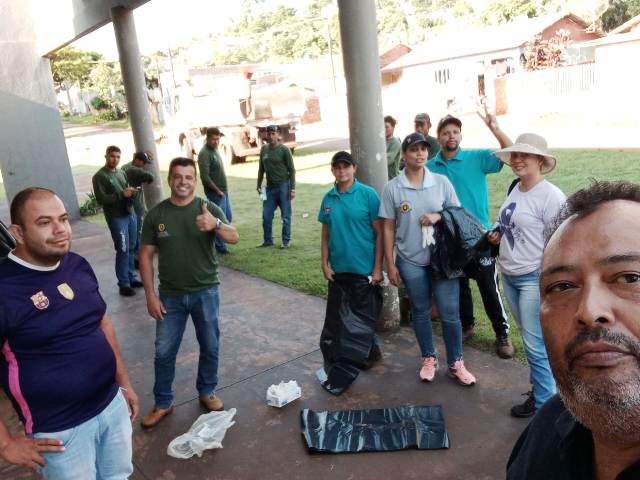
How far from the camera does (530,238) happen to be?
10.5 feet

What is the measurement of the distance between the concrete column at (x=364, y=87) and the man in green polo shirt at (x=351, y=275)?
26.7 inches

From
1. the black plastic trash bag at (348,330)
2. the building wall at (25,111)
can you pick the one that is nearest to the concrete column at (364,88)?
the black plastic trash bag at (348,330)

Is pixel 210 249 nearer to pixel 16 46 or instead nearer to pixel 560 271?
pixel 560 271

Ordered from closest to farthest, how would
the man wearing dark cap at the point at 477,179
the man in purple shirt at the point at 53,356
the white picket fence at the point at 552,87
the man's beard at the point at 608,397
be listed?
the man's beard at the point at 608,397
the man in purple shirt at the point at 53,356
the man wearing dark cap at the point at 477,179
the white picket fence at the point at 552,87

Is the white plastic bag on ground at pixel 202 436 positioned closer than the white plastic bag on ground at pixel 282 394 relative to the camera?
Yes

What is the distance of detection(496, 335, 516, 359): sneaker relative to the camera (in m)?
4.18

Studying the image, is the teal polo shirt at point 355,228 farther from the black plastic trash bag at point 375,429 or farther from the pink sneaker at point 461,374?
the black plastic trash bag at point 375,429

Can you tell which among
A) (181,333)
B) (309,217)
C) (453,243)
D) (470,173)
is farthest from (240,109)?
(453,243)

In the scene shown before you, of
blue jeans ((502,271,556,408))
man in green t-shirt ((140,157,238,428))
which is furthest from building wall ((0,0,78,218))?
blue jeans ((502,271,556,408))

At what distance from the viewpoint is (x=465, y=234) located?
3.61m

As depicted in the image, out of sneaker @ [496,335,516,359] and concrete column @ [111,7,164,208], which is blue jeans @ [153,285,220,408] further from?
concrete column @ [111,7,164,208]

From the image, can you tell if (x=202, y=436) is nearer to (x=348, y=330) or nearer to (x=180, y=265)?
(x=180, y=265)

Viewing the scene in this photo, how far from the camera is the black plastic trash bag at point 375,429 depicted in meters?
3.22

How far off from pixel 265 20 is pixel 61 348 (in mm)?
84573
